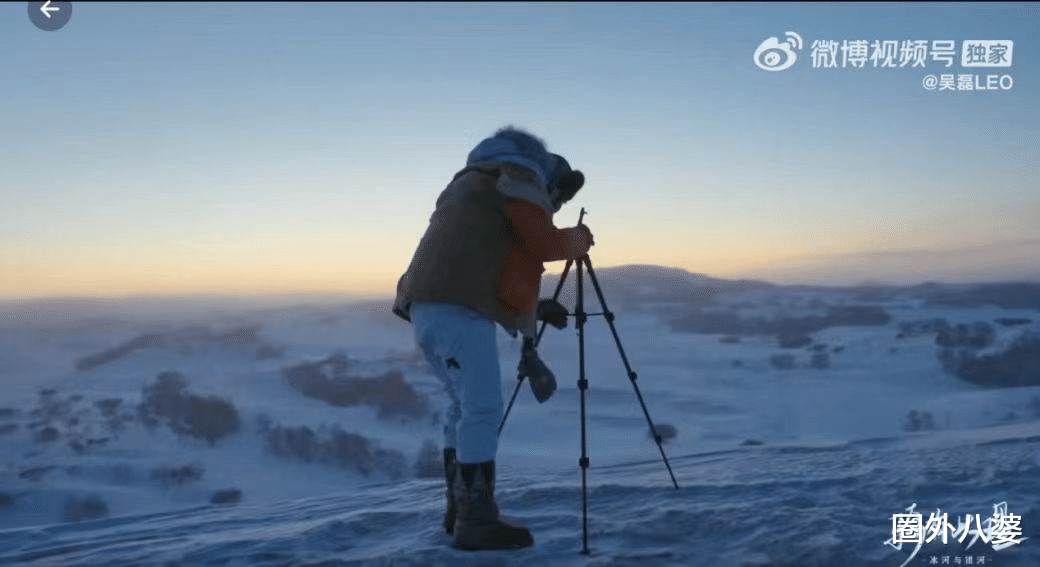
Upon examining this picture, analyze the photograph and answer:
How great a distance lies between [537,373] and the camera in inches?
147

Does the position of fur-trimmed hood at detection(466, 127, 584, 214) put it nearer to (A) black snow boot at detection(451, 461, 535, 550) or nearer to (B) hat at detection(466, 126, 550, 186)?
(B) hat at detection(466, 126, 550, 186)

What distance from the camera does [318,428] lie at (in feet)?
65.0

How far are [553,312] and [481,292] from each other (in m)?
0.69

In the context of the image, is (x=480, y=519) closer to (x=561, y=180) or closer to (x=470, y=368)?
(x=470, y=368)

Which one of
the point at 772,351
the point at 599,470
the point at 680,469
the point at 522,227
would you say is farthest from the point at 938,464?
the point at 772,351

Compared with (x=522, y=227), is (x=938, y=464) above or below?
below

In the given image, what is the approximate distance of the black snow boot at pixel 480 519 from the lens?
10.5 ft

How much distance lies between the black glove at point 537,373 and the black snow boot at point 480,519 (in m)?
0.50

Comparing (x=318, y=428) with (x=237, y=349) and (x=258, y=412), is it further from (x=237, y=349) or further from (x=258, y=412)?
(x=237, y=349)

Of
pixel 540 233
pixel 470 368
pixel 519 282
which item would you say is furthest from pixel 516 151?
pixel 470 368

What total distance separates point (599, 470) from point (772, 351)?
25.1m

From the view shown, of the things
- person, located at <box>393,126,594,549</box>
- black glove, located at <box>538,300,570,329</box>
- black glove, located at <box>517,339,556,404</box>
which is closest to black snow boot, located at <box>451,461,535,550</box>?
person, located at <box>393,126,594,549</box>

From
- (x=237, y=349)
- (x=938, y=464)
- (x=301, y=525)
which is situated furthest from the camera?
(x=237, y=349)

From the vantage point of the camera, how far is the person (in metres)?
3.27
